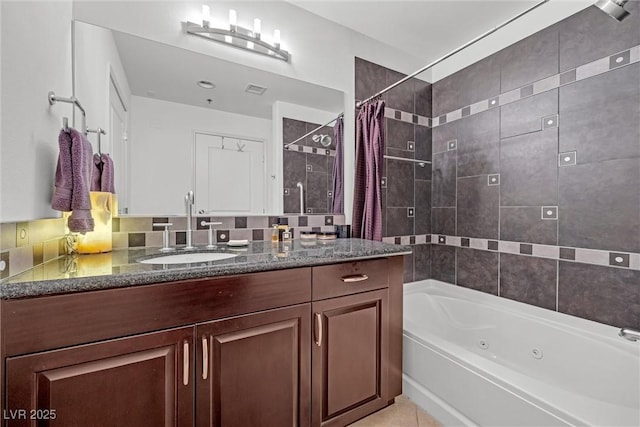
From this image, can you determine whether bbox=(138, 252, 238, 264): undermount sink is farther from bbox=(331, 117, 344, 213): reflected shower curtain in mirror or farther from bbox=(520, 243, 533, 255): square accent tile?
bbox=(520, 243, 533, 255): square accent tile

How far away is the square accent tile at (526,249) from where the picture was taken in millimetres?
1996

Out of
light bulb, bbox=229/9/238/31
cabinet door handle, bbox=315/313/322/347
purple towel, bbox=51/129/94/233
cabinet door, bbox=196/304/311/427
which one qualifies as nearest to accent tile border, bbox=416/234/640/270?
cabinet door handle, bbox=315/313/322/347

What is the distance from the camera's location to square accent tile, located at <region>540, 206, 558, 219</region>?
73.3 inches

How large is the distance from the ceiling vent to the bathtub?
178 centimetres

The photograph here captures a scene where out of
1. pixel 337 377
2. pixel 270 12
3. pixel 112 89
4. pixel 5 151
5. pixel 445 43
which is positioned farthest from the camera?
pixel 445 43

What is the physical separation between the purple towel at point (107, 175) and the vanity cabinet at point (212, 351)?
0.72 m

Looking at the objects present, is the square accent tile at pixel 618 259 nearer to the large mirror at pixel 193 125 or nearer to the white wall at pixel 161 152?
the large mirror at pixel 193 125

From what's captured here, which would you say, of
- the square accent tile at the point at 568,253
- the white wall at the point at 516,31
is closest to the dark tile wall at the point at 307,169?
the white wall at the point at 516,31

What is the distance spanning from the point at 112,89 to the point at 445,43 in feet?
7.98

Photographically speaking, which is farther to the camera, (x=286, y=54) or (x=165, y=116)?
(x=286, y=54)

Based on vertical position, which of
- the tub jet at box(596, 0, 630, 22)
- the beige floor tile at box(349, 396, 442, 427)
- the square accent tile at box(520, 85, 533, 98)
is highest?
the square accent tile at box(520, 85, 533, 98)

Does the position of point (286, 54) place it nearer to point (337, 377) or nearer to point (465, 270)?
point (337, 377)

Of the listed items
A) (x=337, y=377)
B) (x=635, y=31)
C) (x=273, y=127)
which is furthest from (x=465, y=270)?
(x=273, y=127)

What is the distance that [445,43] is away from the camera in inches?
94.0
